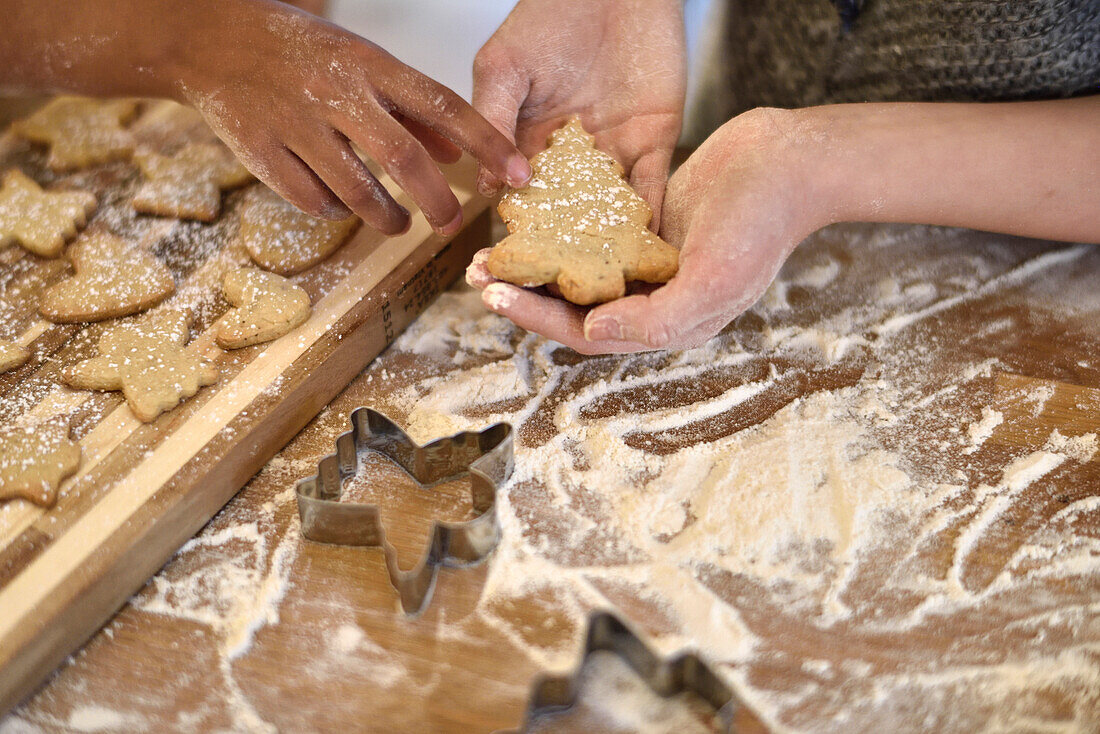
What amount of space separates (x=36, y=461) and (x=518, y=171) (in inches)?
27.1

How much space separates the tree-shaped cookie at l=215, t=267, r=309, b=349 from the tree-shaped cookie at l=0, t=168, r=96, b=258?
33 cm

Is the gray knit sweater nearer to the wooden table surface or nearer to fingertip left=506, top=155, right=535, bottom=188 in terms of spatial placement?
the wooden table surface

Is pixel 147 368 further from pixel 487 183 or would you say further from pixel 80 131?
pixel 80 131

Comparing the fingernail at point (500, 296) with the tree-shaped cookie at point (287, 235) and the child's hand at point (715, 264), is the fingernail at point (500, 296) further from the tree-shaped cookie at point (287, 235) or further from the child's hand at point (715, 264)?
the tree-shaped cookie at point (287, 235)

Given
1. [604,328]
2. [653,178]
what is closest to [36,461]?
[604,328]

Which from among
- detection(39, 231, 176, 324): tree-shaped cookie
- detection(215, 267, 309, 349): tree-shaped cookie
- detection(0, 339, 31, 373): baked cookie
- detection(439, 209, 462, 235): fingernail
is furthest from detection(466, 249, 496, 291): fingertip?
detection(0, 339, 31, 373): baked cookie

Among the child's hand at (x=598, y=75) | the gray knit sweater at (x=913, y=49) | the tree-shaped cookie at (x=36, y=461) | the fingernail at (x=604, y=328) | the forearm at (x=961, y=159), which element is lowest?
the tree-shaped cookie at (x=36, y=461)

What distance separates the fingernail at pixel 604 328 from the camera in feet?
3.43

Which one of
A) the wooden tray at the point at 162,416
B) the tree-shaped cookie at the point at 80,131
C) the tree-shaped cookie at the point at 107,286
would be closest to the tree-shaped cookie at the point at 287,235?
the wooden tray at the point at 162,416

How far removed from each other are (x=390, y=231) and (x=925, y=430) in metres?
0.79

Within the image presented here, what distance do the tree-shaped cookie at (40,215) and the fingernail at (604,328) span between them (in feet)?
2.90

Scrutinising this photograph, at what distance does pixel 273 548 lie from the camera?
3.35 ft

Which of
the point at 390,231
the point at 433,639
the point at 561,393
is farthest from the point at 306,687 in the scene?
the point at 390,231

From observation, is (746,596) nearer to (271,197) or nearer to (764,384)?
(764,384)
